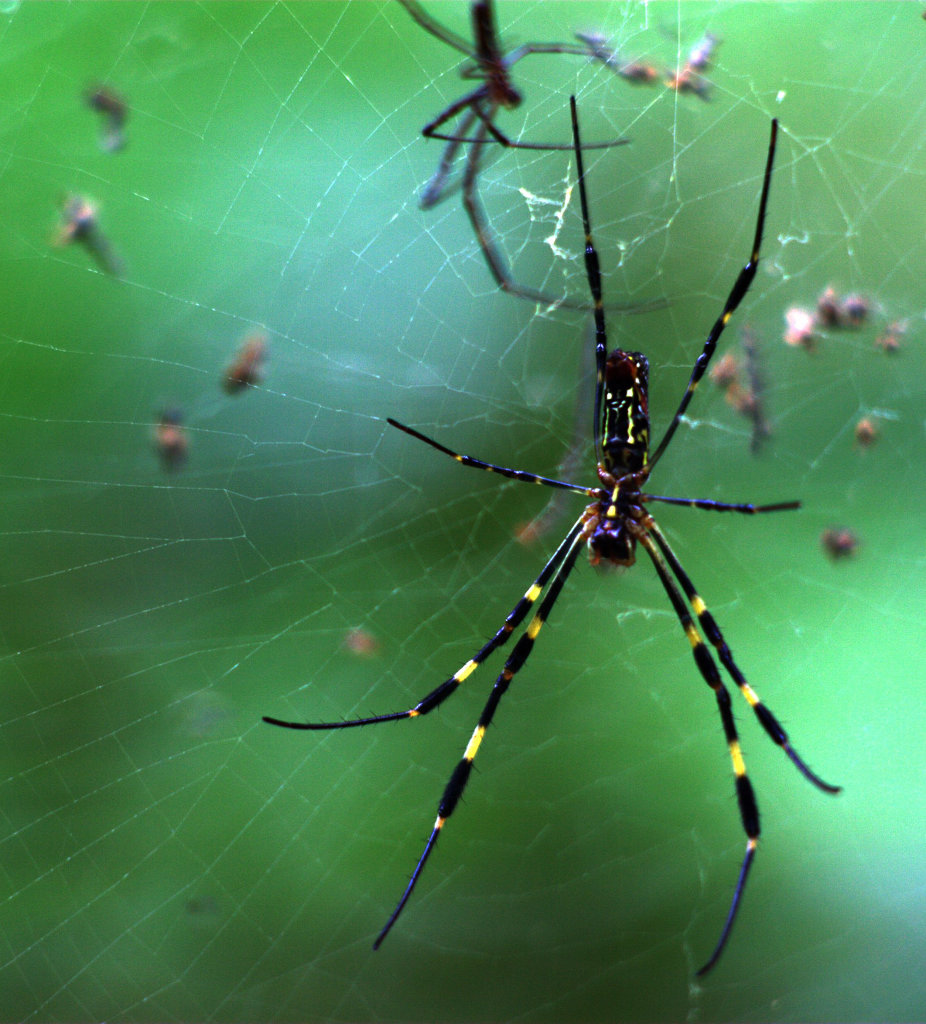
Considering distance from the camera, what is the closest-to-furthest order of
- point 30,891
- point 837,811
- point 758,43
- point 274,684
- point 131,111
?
point 131,111
point 30,891
point 274,684
point 758,43
point 837,811

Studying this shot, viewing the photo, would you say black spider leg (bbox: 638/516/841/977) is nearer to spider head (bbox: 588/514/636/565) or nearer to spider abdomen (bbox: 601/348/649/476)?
spider head (bbox: 588/514/636/565)

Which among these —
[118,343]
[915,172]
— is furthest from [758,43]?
[118,343]

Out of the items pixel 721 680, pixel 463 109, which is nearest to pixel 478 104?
pixel 463 109

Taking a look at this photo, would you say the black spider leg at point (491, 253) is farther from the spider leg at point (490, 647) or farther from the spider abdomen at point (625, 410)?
the spider leg at point (490, 647)

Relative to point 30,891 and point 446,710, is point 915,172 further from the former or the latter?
point 30,891

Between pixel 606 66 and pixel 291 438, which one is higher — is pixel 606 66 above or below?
above

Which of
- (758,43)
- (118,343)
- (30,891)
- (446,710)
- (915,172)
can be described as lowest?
(30,891)

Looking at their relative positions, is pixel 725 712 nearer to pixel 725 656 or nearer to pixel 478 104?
pixel 725 656
